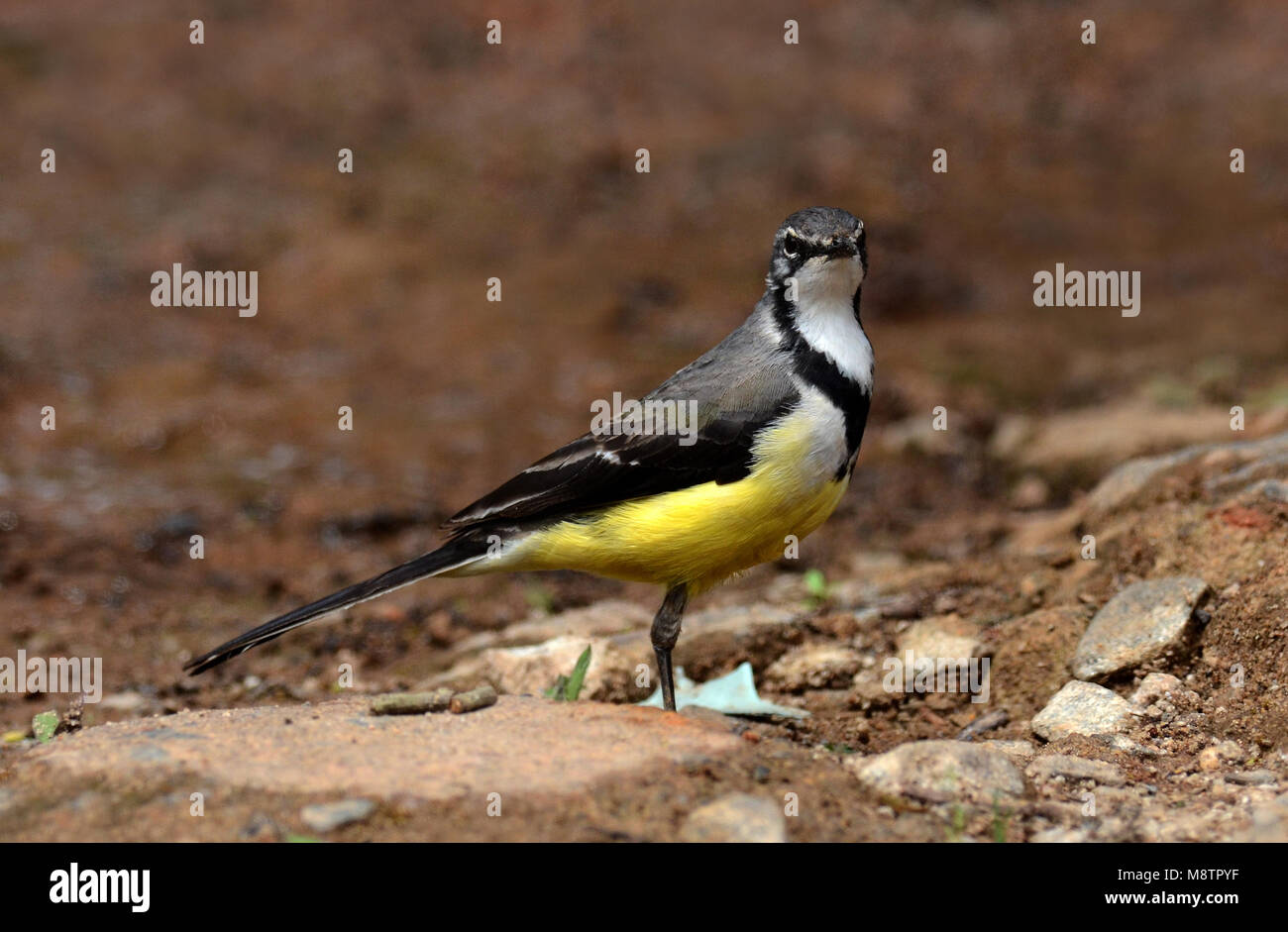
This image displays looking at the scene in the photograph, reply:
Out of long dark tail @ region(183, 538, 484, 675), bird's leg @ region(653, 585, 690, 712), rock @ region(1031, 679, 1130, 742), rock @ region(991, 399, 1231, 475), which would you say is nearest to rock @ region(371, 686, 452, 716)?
long dark tail @ region(183, 538, 484, 675)

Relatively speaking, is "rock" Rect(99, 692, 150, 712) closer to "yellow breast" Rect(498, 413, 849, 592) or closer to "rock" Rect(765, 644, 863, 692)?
"yellow breast" Rect(498, 413, 849, 592)

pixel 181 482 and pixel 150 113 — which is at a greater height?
pixel 150 113

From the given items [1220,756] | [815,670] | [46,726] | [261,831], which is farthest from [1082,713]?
[46,726]

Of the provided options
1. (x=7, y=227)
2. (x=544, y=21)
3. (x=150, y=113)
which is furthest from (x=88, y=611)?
(x=544, y=21)

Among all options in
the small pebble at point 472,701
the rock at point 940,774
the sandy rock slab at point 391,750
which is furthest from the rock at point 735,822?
the small pebble at point 472,701

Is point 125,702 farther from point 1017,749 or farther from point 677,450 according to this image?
point 1017,749

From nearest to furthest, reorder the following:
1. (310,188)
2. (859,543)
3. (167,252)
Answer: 1. (859,543)
2. (167,252)
3. (310,188)
